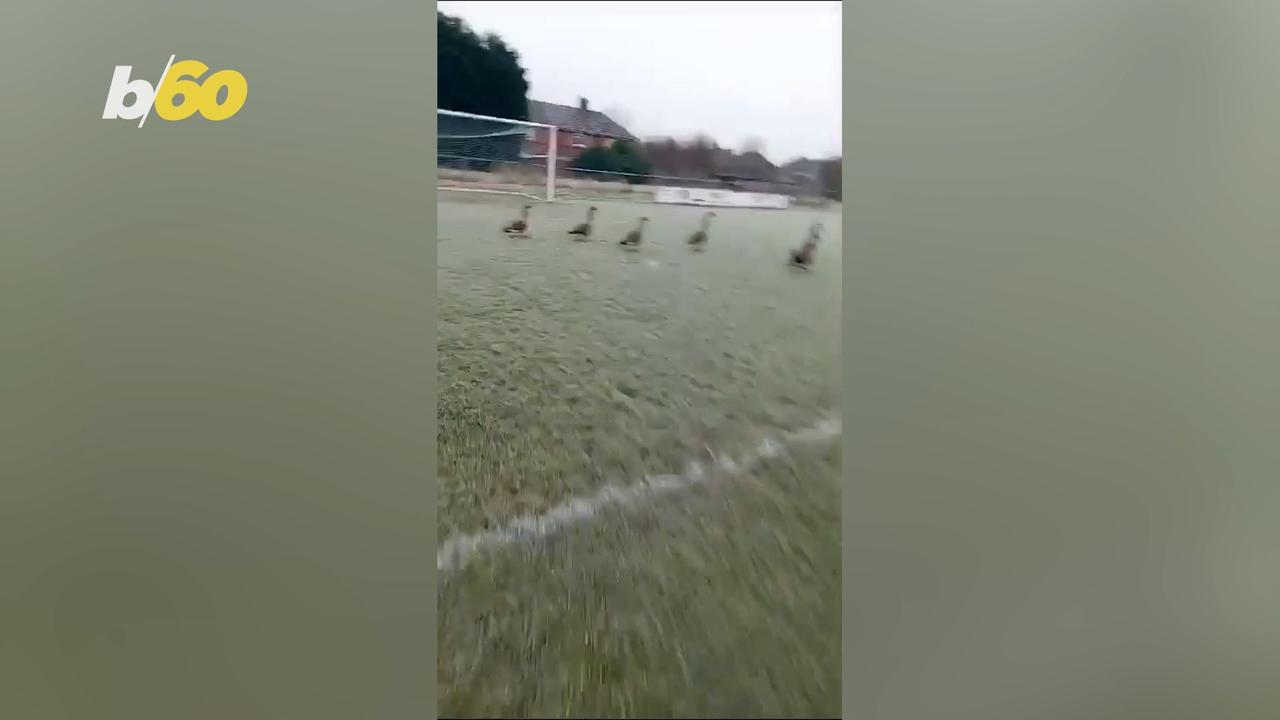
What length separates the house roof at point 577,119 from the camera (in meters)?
1.59

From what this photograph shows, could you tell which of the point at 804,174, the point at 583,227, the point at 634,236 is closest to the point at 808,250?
the point at 804,174

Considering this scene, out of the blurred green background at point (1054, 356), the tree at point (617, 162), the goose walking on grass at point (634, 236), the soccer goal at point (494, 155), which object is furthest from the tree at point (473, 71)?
the blurred green background at point (1054, 356)

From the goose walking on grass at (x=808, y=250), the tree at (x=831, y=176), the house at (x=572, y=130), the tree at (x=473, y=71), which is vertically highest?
the tree at (x=473, y=71)

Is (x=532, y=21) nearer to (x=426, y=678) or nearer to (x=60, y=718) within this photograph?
(x=426, y=678)

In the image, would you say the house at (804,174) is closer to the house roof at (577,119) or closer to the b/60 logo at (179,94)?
the house roof at (577,119)

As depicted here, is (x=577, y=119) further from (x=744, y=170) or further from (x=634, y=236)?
(x=744, y=170)

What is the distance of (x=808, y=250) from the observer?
1.62 metres

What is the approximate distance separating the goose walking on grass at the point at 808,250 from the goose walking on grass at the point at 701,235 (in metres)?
0.20

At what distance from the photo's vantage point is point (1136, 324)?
65.1 inches

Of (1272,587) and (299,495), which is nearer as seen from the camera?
(299,495)

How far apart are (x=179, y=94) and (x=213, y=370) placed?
1.98 feet

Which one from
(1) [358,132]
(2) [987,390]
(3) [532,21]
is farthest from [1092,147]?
(1) [358,132]

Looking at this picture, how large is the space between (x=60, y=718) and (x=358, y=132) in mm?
1428

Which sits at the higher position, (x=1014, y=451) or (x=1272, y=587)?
(x=1014, y=451)
